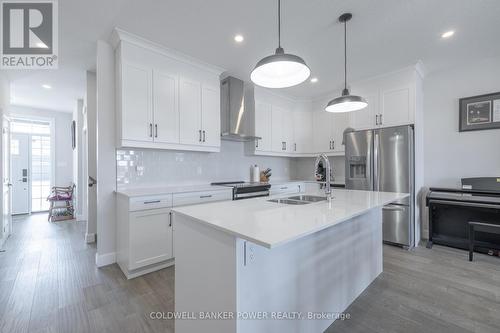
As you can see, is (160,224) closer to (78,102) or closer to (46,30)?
(46,30)

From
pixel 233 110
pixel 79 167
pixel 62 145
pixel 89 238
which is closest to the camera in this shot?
pixel 89 238

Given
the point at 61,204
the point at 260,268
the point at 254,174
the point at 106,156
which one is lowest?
the point at 61,204

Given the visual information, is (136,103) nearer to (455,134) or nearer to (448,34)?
(448,34)

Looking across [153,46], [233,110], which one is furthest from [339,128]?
[153,46]

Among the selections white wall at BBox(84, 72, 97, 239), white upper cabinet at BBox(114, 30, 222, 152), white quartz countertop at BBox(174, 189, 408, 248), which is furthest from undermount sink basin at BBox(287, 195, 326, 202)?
white wall at BBox(84, 72, 97, 239)

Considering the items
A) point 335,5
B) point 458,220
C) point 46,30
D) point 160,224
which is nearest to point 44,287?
point 160,224

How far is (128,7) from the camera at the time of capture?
2.13 m

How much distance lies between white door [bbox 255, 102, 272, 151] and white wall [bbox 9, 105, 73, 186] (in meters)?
5.46

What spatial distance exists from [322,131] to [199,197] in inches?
124

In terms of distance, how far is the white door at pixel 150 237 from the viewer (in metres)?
2.36

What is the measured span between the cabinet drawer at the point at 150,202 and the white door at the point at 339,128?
337 centimetres

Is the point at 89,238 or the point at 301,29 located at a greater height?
the point at 301,29

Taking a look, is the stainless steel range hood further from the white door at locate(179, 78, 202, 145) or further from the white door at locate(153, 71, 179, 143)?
the white door at locate(153, 71, 179, 143)

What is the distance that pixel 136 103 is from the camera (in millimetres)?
2676
